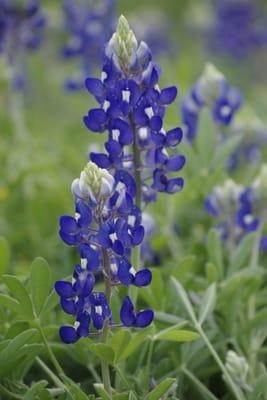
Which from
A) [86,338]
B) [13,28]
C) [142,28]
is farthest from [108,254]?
[142,28]

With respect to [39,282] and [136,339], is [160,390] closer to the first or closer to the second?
[136,339]

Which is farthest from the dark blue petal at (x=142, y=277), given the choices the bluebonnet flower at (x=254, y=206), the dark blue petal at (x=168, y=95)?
the bluebonnet flower at (x=254, y=206)

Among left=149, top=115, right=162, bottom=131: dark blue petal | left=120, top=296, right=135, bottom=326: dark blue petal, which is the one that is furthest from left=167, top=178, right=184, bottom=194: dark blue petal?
left=120, top=296, right=135, bottom=326: dark blue petal

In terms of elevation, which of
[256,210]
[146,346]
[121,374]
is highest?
[256,210]

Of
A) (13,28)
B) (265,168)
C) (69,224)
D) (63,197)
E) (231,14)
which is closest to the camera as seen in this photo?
(69,224)

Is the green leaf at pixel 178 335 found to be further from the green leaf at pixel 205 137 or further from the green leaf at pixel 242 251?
the green leaf at pixel 205 137

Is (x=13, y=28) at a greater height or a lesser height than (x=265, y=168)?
greater

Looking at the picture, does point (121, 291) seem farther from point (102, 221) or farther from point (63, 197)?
point (63, 197)
